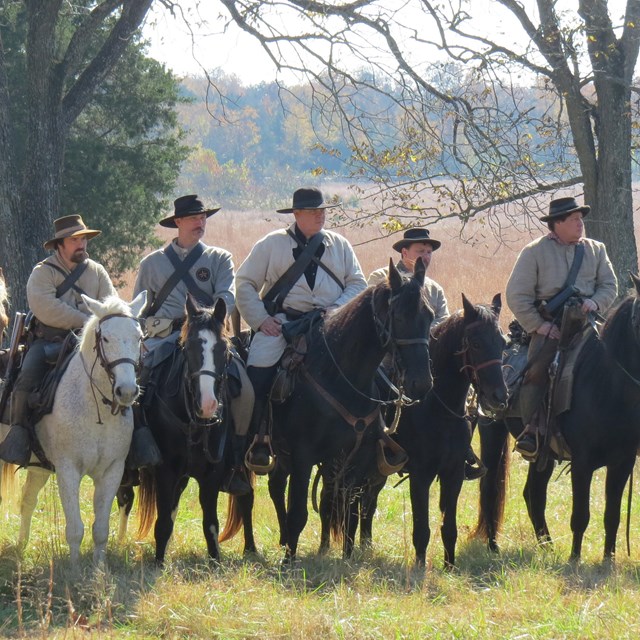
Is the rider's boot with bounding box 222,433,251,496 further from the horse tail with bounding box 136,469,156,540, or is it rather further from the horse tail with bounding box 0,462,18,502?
the horse tail with bounding box 0,462,18,502

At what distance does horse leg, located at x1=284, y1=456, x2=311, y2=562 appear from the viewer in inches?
328

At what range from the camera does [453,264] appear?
36406 mm

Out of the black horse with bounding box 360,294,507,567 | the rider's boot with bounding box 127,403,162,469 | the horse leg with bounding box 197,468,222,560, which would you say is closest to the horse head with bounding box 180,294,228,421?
the rider's boot with bounding box 127,403,162,469

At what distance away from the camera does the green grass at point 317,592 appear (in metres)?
6.37

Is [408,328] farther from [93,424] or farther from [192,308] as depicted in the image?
[93,424]

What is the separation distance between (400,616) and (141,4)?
10888 mm

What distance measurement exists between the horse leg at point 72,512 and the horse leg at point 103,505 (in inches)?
6.3

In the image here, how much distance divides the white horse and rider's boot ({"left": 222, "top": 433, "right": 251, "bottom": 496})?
0.95 meters

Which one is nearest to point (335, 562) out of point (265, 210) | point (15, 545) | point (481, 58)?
point (15, 545)

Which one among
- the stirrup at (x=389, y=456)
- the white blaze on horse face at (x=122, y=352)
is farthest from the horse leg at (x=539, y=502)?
the white blaze on horse face at (x=122, y=352)

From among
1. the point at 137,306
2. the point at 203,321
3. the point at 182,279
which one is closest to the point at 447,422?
the point at 203,321

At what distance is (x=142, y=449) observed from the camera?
8.06 meters

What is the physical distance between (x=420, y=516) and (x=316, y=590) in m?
1.42

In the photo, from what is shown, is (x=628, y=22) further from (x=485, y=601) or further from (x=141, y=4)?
(x=485, y=601)
